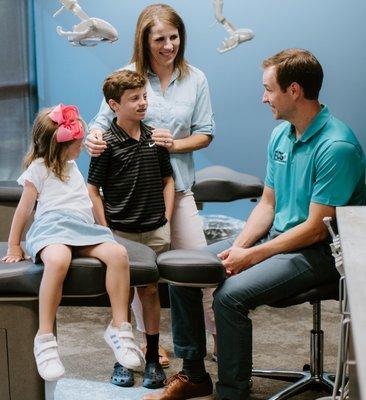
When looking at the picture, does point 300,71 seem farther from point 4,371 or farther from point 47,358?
point 4,371

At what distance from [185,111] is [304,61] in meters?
0.59

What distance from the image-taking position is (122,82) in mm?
2904

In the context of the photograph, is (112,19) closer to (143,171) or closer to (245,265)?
(143,171)

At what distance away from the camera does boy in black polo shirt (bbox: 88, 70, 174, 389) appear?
2.96 meters

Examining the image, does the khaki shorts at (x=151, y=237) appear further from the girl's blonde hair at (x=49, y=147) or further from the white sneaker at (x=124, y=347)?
the white sneaker at (x=124, y=347)

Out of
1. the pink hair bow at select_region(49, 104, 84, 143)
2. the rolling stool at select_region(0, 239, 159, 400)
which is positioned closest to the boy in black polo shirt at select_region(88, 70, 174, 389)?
the pink hair bow at select_region(49, 104, 84, 143)

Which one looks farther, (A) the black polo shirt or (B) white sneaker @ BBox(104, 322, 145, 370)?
(A) the black polo shirt

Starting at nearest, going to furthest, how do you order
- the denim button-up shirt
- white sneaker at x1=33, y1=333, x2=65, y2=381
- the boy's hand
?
white sneaker at x1=33, y1=333, x2=65, y2=381
the boy's hand
the denim button-up shirt

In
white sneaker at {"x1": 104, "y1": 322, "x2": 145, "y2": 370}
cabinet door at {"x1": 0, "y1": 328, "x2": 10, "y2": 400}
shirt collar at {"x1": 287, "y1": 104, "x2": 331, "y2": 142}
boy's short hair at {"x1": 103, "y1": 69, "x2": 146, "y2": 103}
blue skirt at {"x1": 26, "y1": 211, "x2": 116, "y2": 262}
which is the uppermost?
boy's short hair at {"x1": 103, "y1": 69, "x2": 146, "y2": 103}

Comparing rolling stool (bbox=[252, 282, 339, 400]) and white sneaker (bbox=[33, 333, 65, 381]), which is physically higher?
white sneaker (bbox=[33, 333, 65, 381])

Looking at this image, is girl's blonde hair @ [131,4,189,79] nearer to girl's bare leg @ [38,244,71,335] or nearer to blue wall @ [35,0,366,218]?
girl's bare leg @ [38,244,71,335]

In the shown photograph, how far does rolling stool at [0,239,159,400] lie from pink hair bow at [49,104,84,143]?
435 millimetres

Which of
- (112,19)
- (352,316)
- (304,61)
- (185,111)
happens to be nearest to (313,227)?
(304,61)

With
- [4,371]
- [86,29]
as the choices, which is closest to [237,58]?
[86,29]
